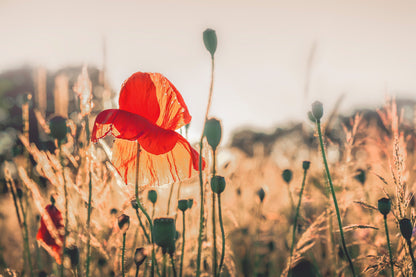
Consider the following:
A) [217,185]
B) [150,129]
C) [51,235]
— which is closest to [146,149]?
[150,129]

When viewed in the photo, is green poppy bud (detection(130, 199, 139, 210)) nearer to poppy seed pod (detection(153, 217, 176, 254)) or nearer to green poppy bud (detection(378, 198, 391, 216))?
poppy seed pod (detection(153, 217, 176, 254))

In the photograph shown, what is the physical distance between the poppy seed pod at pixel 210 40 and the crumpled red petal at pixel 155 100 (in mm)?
127

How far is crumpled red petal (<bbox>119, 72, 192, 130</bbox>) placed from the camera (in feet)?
2.20

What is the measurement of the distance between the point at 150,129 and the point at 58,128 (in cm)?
25

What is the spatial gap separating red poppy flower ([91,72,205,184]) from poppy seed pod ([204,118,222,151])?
0.05m

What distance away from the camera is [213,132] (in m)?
0.64

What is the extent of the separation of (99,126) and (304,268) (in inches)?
28.5

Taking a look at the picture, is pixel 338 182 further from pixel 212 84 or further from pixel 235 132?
pixel 235 132

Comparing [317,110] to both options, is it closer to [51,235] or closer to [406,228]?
[406,228]

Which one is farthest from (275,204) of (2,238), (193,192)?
(2,238)

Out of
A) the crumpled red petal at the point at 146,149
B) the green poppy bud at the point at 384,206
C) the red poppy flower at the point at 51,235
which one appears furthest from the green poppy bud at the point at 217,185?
the red poppy flower at the point at 51,235

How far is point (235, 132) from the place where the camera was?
1756cm

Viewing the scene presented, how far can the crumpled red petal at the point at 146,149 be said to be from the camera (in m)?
0.60

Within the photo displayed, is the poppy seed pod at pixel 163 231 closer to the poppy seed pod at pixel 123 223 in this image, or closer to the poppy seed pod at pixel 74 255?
the poppy seed pod at pixel 123 223
